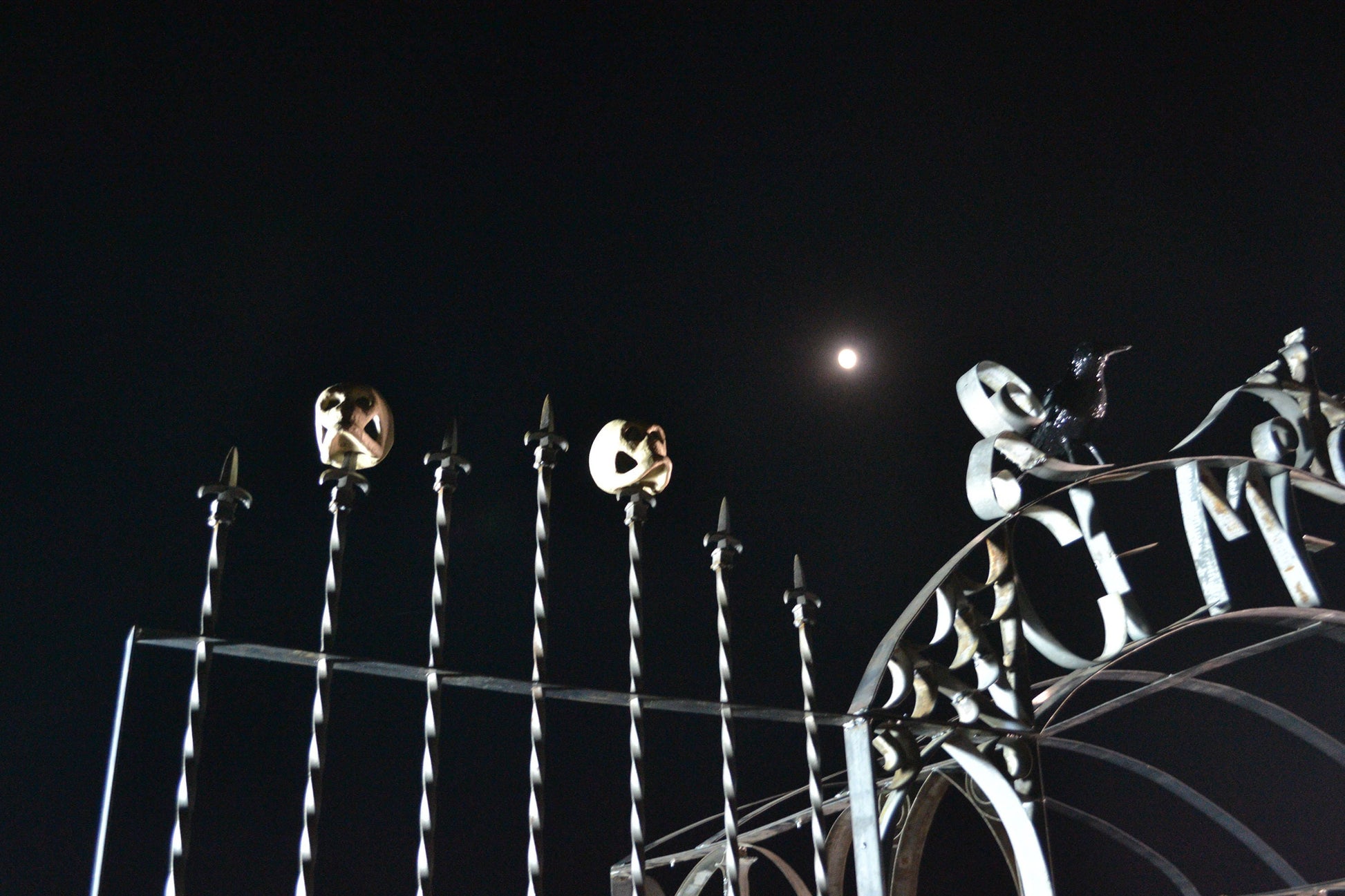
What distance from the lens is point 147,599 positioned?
175 inches

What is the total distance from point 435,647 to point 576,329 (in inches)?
152

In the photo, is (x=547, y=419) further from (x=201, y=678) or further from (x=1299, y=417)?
(x=1299, y=417)

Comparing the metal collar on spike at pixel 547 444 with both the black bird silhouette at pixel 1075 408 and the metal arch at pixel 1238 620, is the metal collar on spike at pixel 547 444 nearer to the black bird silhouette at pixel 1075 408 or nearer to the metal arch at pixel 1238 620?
the black bird silhouette at pixel 1075 408

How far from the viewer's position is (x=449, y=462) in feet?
6.74

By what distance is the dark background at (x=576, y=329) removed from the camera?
178 inches

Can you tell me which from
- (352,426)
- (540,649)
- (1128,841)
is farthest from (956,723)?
(1128,841)

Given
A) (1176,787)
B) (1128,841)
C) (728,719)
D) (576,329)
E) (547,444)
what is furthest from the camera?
(576,329)

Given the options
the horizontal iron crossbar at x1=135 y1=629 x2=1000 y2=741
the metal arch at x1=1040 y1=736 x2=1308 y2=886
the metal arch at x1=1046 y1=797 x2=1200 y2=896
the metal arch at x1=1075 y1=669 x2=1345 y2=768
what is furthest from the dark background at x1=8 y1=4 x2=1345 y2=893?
the horizontal iron crossbar at x1=135 y1=629 x2=1000 y2=741

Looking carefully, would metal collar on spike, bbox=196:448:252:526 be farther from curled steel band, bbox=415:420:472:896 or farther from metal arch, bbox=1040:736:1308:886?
metal arch, bbox=1040:736:1308:886

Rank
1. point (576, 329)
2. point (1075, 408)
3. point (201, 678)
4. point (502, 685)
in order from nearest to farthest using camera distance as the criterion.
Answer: point (201, 678) → point (502, 685) → point (1075, 408) → point (576, 329)

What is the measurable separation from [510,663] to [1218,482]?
11.6ft

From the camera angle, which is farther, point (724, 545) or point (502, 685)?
point (724, 545)

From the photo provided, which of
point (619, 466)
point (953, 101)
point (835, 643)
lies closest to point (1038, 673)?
point (835, 643)

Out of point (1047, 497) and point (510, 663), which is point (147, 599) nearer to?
point (510, 663)
